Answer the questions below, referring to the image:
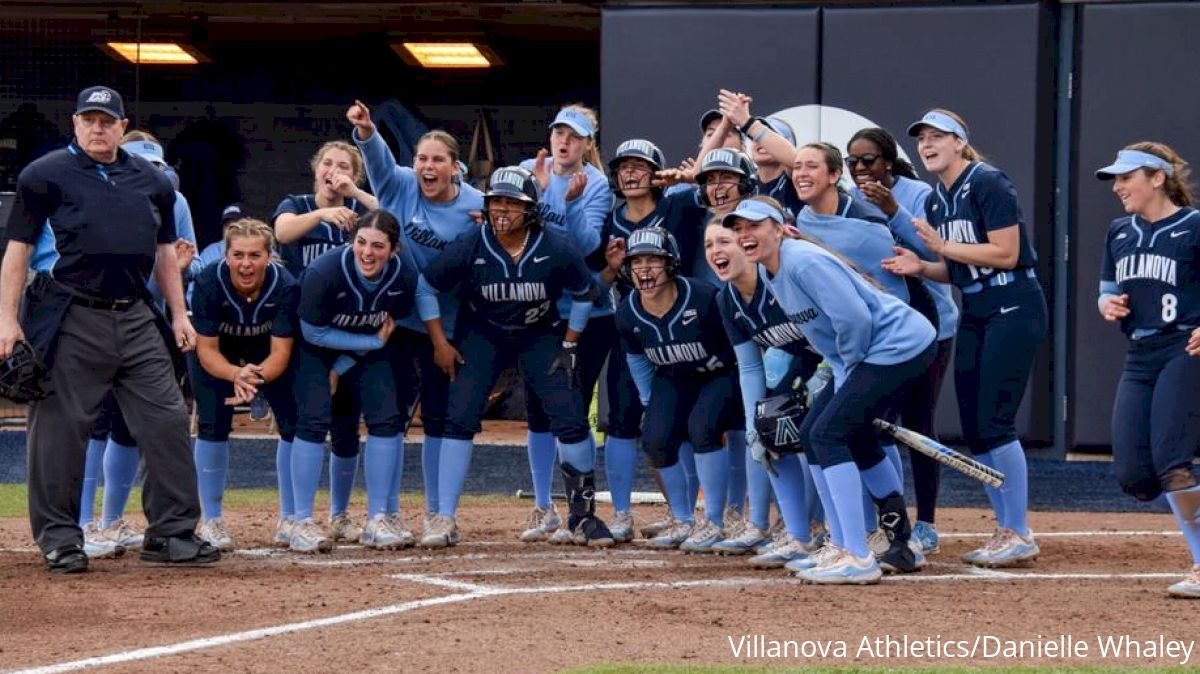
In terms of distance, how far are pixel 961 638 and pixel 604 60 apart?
8.50 metres

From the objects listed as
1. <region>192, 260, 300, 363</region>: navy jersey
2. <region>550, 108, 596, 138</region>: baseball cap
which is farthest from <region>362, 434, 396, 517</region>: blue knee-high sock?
<region>550, 108, 596, 138</region>: baseball cap

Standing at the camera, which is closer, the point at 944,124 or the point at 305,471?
the point at 944,124

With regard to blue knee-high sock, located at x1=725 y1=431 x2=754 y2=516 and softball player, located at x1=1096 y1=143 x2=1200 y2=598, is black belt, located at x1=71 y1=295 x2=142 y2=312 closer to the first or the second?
blue knee-high sock, located at x1=725 y1=431 x2=754 y2=516

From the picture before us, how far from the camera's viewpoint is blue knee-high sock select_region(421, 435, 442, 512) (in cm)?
860

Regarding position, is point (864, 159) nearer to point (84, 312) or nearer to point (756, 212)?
point (756, 212)

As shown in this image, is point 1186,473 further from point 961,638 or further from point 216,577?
point 216,577

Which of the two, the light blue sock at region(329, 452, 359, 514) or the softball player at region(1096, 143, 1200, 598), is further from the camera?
the light blue sock at region(329, 452, 359, 514)

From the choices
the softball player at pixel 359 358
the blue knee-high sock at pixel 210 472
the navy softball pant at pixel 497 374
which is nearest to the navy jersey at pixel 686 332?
the navy softball pant at pixel 497 374

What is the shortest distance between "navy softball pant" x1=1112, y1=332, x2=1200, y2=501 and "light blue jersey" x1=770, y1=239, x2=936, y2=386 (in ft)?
2.54

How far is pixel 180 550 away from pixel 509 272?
73.2 inches

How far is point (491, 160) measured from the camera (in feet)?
54.6

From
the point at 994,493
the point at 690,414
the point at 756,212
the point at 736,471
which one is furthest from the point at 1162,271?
the point at 736,471

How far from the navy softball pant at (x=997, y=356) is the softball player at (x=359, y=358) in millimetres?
2404

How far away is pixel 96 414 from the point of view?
765 cm
